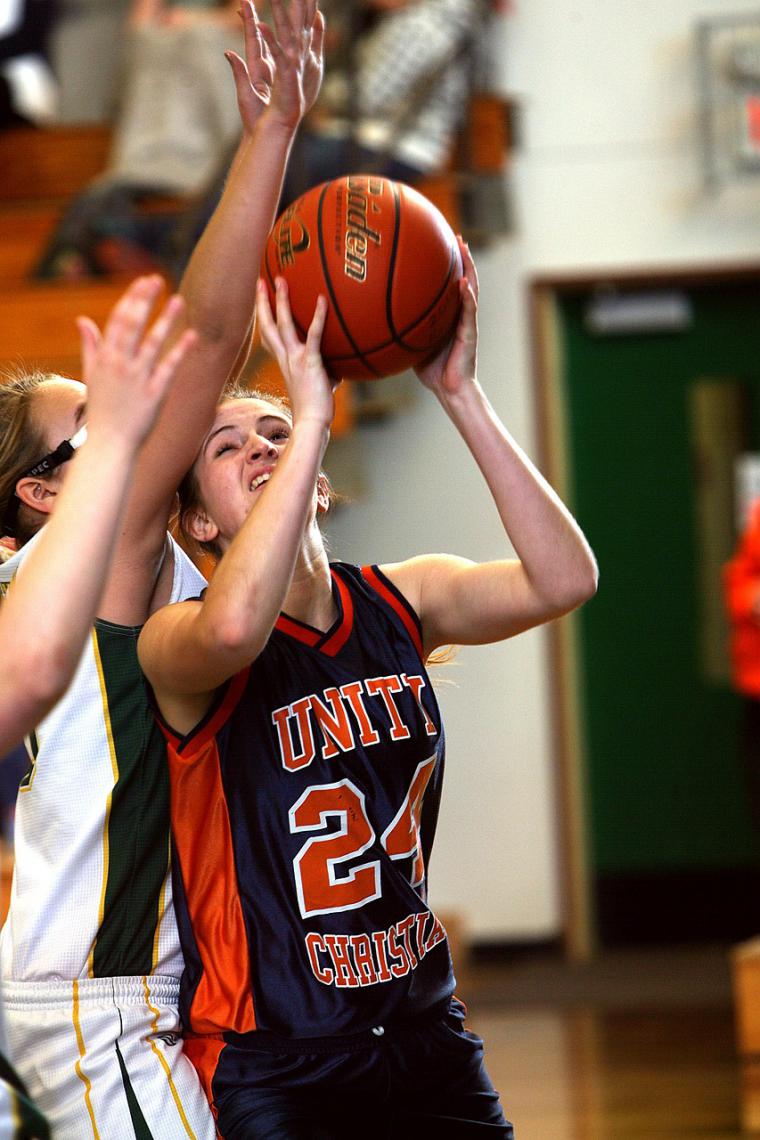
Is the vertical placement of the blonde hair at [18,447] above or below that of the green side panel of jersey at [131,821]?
above

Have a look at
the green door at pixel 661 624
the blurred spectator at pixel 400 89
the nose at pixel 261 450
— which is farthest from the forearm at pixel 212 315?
the green door at pixel 661 624

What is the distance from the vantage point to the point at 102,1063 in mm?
1591

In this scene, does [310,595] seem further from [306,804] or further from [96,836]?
[96,836]

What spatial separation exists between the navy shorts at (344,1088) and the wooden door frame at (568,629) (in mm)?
3818

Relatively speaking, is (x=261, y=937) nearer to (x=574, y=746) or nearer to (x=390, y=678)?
(x=390, y=678)

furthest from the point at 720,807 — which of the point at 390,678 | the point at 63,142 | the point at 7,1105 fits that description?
the point at 7,1105

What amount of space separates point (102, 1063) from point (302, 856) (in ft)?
1.00

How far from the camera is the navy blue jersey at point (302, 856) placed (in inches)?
64.9

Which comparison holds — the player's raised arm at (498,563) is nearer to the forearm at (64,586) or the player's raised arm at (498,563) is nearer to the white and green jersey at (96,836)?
the white and green jersey at (96,836)

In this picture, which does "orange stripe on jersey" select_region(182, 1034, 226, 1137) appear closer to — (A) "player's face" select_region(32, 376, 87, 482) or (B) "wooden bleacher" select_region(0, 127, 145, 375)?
(A) "player's face" select_region(32, 376, 87, 482)

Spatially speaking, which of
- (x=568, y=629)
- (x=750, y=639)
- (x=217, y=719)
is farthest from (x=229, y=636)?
(x=568, y=629)

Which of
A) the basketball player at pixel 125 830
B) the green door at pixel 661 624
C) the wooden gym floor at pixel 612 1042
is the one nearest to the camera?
the basketball player at pixel 125 830

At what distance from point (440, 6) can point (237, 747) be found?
161 inches

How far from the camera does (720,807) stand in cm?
561
